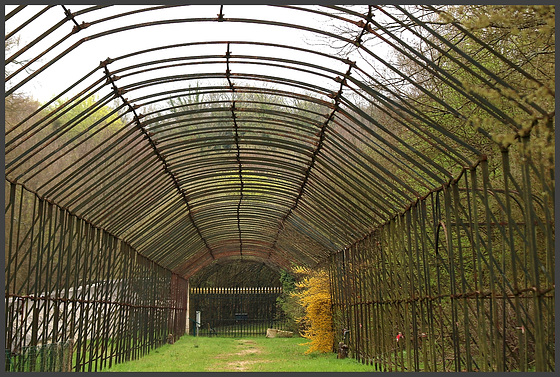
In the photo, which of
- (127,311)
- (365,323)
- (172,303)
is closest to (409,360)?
(365,323)

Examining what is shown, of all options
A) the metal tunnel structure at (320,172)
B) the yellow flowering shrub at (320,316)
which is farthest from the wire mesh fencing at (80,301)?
the yellow flowering shrub at (320,316)

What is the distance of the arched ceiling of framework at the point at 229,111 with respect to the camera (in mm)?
8414

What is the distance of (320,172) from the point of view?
1410 centimetres

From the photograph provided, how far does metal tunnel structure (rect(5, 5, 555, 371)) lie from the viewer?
311 inches

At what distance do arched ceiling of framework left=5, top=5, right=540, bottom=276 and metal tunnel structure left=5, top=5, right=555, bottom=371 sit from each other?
0.17 feet

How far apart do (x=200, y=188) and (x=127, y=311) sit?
4374 millimetres

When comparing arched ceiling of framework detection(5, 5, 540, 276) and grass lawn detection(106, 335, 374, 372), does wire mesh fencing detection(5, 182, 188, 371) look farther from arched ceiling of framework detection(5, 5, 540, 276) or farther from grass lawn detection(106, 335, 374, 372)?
grass lawn detection(106, 335, 374, 372)

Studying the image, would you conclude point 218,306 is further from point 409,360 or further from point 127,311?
point 409,360

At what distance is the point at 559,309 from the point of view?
626 cm

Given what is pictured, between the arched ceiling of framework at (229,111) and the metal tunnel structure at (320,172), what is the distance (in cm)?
5

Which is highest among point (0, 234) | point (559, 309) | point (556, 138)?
point (556, 138)

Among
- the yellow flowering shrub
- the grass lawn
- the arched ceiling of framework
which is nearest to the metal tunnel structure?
the arched ceiling of framework

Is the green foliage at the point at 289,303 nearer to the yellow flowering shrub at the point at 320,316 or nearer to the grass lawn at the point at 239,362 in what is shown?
the grass lawn at the point at 239,362

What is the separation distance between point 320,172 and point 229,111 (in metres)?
2.29
